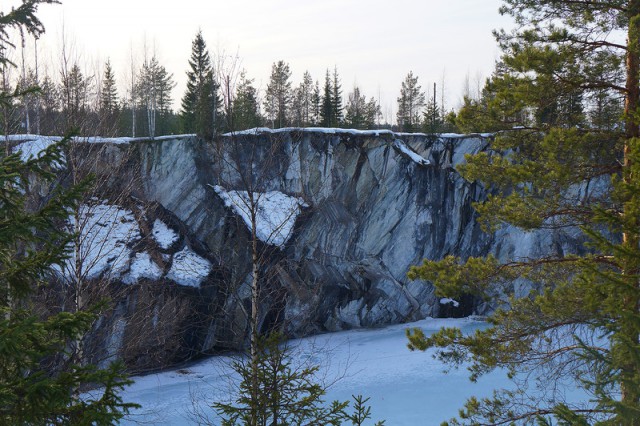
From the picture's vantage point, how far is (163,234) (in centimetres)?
1989

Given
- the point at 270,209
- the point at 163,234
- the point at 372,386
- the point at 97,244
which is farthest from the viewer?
the point at 270,209

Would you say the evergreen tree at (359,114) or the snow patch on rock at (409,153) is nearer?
the snow patch on rock at (409,153)

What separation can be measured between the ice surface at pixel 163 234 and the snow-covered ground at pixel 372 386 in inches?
187

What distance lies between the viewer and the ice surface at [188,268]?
719 inches

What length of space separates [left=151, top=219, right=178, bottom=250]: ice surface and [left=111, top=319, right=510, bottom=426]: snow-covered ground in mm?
4739

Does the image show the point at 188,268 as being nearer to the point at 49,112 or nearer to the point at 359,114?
the point at 49,112

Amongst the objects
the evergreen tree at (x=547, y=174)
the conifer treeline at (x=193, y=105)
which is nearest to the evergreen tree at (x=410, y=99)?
the conifer treeline at (x=193, y=105)

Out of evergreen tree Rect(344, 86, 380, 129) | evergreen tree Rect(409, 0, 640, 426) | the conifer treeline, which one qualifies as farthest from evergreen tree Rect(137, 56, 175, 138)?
evergreen tree Rect(409, 0, 640, 426)

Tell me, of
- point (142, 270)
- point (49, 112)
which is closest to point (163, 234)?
point (142, 270)

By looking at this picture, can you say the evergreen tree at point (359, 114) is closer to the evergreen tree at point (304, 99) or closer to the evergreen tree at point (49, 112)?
the evergreen tree at point (304, 99)

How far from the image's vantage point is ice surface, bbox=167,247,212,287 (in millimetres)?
18250

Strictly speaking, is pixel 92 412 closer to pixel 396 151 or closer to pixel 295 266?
pixel 295 266

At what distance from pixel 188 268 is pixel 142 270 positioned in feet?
5.45

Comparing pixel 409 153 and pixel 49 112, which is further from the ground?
pixel 49 112
